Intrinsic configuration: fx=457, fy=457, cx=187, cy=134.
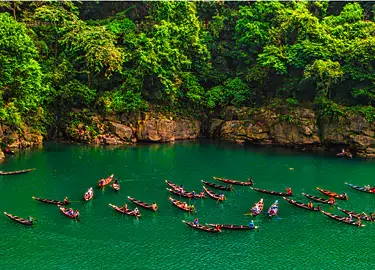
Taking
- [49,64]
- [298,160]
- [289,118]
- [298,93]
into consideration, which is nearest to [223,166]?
[298,160]

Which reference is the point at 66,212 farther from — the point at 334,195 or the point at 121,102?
the point at 121,102

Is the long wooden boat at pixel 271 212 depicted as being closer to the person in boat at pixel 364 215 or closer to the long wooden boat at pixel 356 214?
the long wooden boat at pixel 356 214

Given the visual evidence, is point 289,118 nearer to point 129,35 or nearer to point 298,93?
point 298,93

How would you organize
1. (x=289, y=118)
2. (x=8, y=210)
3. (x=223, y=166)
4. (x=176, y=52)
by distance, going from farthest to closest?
(x=176, y=52), (x=289, y=118), (x=223, y=166), (x=8, y=210)

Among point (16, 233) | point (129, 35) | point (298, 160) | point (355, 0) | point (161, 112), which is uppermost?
point (355, 0)

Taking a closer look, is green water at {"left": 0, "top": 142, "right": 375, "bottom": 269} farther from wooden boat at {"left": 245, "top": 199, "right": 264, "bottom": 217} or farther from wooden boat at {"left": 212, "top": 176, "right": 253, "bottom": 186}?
wooden boat at {"left": 245, "top": 199, "right": 264, "bottom": 217}

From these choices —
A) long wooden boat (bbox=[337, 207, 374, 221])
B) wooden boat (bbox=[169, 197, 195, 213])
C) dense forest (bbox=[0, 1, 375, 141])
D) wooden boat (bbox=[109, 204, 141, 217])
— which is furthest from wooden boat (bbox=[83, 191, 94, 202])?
long wooden boat (bbox=[337, 207, 374, 221])

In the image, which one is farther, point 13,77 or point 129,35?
point 129,35

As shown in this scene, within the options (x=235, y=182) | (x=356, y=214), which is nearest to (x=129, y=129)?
(x=235, y=182)
